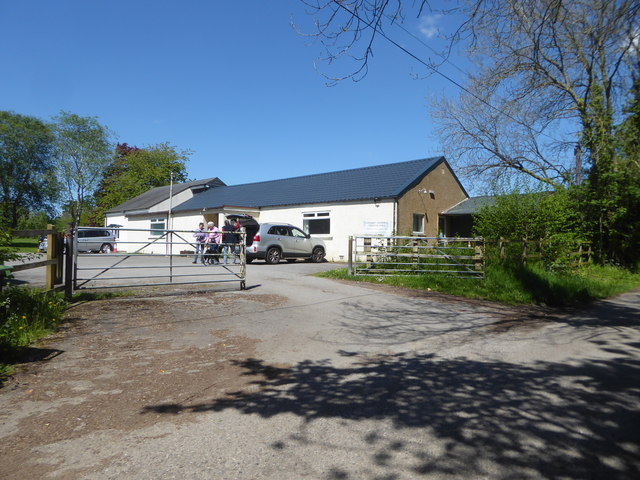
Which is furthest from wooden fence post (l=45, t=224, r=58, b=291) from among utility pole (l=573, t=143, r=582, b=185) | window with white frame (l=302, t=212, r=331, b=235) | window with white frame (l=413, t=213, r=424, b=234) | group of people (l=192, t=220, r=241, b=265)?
utility pole (l=573, t=143, r=582, b=185)

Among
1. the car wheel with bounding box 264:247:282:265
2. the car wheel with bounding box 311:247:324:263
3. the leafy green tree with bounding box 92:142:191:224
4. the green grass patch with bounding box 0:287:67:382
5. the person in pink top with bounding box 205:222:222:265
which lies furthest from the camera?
the leafy green tree with bounding box 92:142:191:224

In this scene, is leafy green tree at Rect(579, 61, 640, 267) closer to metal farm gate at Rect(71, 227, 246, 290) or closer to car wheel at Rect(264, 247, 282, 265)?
car wheel at Rect(264, 247, 282, 265)

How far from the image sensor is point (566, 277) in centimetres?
1178

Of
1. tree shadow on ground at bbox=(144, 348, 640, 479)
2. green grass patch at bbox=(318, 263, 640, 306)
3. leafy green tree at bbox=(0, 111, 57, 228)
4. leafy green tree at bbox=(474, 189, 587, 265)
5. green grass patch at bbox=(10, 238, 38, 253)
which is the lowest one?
tree shadow on ground at bbox=(144, 348, 640, 479)

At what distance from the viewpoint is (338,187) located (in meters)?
22.7

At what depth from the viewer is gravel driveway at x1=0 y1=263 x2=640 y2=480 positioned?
8.38 ft

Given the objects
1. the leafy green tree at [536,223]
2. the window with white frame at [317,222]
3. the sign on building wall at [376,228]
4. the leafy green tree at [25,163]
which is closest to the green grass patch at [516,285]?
the leafy green tree at [536,223]

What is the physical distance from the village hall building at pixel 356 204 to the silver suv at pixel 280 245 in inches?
104

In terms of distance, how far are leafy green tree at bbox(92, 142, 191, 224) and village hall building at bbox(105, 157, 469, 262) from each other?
75.6ft

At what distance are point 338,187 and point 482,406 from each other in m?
19.8

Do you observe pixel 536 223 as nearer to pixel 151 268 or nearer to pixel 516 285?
pixel 516 285

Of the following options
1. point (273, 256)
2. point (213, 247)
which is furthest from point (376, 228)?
point (213, 247)

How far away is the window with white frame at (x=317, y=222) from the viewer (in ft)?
70.9

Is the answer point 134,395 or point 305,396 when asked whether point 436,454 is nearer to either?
point 305,396
